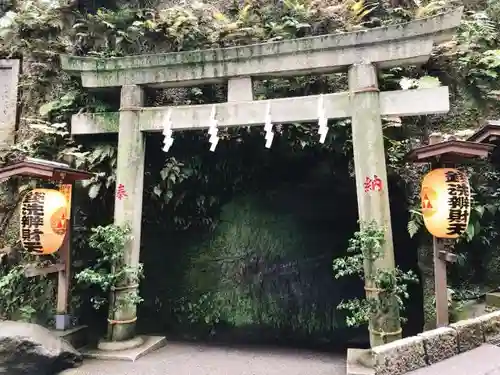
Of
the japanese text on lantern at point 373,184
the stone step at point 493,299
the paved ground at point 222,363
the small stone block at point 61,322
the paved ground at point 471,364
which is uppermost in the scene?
the japanese text on lantern at point 373,184

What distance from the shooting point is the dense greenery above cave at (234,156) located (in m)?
7.34

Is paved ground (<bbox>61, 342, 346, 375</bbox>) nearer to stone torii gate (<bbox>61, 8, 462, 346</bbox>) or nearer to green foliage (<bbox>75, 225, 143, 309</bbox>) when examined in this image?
stone torii gate (<bbox>61, 8, 462, 346</bbox>)

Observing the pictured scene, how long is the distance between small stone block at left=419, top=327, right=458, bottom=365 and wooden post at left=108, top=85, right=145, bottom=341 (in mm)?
4629

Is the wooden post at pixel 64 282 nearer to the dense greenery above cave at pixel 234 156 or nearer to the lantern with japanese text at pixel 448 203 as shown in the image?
the dense greenery above cave at pixel 234 156

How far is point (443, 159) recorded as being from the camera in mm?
5418

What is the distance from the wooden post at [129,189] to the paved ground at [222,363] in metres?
0.73

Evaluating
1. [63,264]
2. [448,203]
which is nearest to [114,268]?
[63,264]

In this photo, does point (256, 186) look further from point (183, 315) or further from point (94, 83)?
point (94, 83)

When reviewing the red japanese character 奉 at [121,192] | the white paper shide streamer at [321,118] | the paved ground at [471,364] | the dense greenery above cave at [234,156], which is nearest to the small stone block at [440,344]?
the paved ground at [471,364]

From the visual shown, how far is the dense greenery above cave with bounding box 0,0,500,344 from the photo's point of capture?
7.34 meters

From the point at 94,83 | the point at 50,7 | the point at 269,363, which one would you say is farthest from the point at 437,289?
the point at 50,7

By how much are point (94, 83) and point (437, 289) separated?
6688 mm

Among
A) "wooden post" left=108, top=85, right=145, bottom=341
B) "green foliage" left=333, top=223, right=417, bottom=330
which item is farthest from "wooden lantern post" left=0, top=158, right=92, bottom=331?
"green foliage" left=333, top=223, right=417, bottom=330

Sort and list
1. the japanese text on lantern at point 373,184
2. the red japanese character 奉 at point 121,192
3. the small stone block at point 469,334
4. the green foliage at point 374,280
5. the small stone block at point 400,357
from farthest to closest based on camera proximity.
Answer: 1. the red japanese character 奉 at point 121,192
2. the japanese text on lantern at point 373,184
3. the green foliage at point 374,280
4. the small stone block at point 469,334
5. the small stone block at point 400,357
